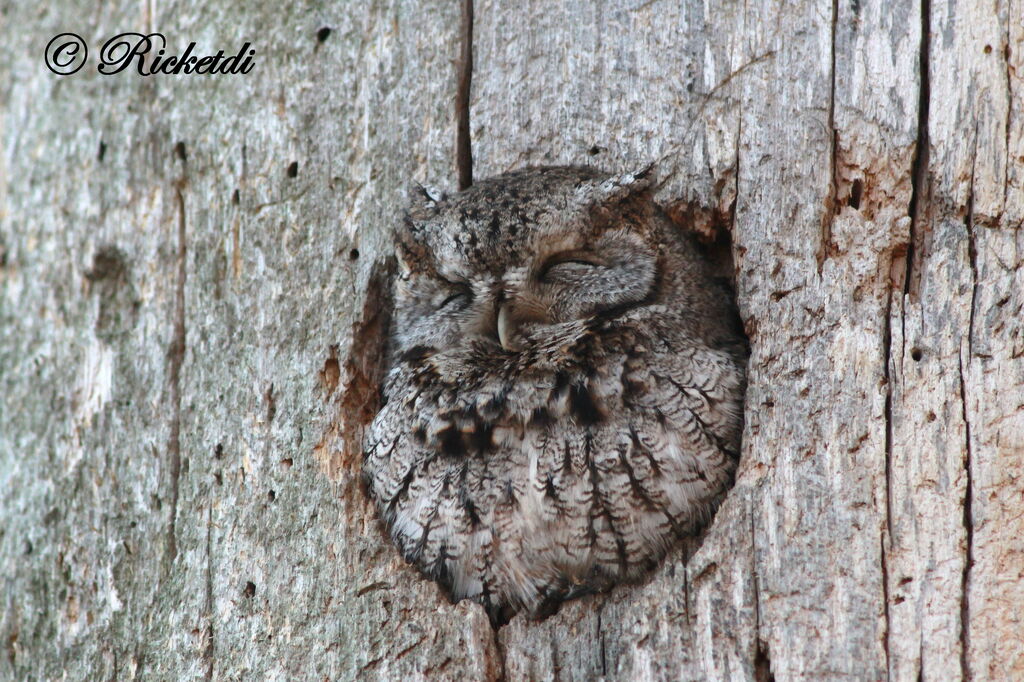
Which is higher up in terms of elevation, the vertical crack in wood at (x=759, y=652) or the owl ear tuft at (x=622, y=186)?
the owl ear tuft at (x=622, y=186)

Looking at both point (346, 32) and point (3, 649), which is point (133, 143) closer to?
point (346, 32)

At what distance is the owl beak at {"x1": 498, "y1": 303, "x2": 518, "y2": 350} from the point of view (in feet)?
8.43

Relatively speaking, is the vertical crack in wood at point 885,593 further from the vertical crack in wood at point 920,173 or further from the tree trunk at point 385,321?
the vertical crack in wood at point 920,173

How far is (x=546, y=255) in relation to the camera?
8.50ft

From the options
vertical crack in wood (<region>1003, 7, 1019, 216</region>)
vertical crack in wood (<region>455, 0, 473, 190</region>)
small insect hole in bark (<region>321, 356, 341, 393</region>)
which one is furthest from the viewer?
vertical crack in wood (<region>455, 0, 473, 190</region>)

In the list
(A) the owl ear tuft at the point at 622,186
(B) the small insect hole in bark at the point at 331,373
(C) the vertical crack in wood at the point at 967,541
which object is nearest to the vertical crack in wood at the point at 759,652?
(C) the vertical crack in wood at the point at 967,541

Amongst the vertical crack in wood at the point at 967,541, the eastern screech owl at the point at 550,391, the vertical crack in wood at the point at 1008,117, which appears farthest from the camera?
the eastern screech owl at the point at 550,391

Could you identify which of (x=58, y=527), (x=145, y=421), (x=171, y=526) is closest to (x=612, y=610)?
(x=171, y=526)

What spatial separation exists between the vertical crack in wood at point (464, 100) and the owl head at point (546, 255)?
0.47ft

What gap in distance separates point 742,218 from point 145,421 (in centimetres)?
160

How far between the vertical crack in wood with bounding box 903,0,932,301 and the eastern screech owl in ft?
1.45

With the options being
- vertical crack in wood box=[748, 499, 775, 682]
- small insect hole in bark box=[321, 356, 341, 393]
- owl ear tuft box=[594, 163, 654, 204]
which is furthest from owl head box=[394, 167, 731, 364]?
vertical crack in wood box=[748, 499, 775, 682]

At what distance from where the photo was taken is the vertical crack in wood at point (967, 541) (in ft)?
6.56

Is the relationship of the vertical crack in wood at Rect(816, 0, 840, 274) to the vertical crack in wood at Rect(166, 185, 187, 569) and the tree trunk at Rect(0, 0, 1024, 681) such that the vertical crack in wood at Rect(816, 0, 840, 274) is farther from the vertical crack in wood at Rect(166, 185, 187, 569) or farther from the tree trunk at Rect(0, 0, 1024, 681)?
the vertical crack in wood at Rect(166, 185, 187, 569)
